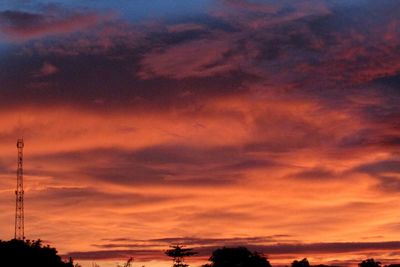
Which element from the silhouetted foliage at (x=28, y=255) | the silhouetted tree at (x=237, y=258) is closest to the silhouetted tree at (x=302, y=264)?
the silhouetted tree at (x=237, y=258)

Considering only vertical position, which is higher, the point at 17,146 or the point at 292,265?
the point at 17,146

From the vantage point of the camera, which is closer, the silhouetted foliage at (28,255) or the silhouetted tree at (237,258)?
the silhouetted foliage at (28,255)

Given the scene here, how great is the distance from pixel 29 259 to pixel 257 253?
73236mm

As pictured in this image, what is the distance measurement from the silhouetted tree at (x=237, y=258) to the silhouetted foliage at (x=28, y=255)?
58.0m

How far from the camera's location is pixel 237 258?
166625 mm

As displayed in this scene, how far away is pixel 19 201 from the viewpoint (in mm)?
103125

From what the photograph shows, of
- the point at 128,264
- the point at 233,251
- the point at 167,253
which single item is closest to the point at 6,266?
the point at 128,264

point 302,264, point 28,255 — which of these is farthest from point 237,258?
point 28,255

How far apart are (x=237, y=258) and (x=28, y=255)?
70.0m

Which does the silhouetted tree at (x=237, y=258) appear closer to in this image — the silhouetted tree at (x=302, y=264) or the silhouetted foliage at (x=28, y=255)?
the silhouetted tree at (x=302, y=264)

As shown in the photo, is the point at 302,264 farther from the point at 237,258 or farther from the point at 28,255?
the point at 28,255

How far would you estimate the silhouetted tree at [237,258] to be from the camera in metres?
163

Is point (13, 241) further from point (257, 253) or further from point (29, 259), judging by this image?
point (257, 253)

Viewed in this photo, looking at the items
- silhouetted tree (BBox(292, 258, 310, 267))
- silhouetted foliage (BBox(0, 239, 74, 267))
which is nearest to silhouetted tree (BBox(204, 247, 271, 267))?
silhouetted tree (BBox(292, 258, 310, 267))
